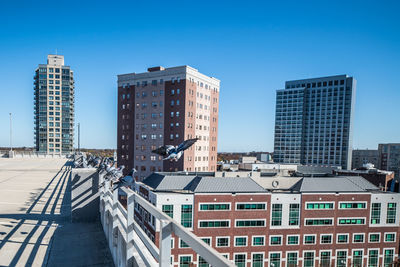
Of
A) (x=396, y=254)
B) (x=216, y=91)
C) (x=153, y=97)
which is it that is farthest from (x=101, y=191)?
(x=216, y=91)

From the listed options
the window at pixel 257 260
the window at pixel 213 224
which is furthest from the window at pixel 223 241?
the window at pixel 257 260

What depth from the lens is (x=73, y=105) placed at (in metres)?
94.9

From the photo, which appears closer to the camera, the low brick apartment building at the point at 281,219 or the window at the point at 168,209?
the window at the point at 168,209

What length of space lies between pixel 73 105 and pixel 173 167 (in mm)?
60059

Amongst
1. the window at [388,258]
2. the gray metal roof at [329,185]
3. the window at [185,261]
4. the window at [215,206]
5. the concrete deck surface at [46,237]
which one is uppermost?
the concrete deck surface at [46,237]

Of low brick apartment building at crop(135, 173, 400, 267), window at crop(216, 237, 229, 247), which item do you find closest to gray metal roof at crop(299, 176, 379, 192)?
low brick apartment building at crop(135, 173, 400, 267)

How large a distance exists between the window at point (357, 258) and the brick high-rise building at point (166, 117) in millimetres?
33718

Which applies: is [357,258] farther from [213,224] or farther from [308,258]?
[213,224]

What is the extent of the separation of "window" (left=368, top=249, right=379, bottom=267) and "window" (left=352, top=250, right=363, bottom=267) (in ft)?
5.08

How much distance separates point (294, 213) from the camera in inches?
1318

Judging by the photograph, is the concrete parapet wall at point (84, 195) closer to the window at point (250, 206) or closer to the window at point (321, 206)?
the window at point (250, 206)

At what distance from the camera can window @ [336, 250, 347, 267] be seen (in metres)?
34.6

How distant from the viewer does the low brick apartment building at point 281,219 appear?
31.0 m

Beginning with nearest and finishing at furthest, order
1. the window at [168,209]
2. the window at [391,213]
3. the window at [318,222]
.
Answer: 1. the window at [168,209]
2. the window at [318,222]
3. the window at [391,213]
